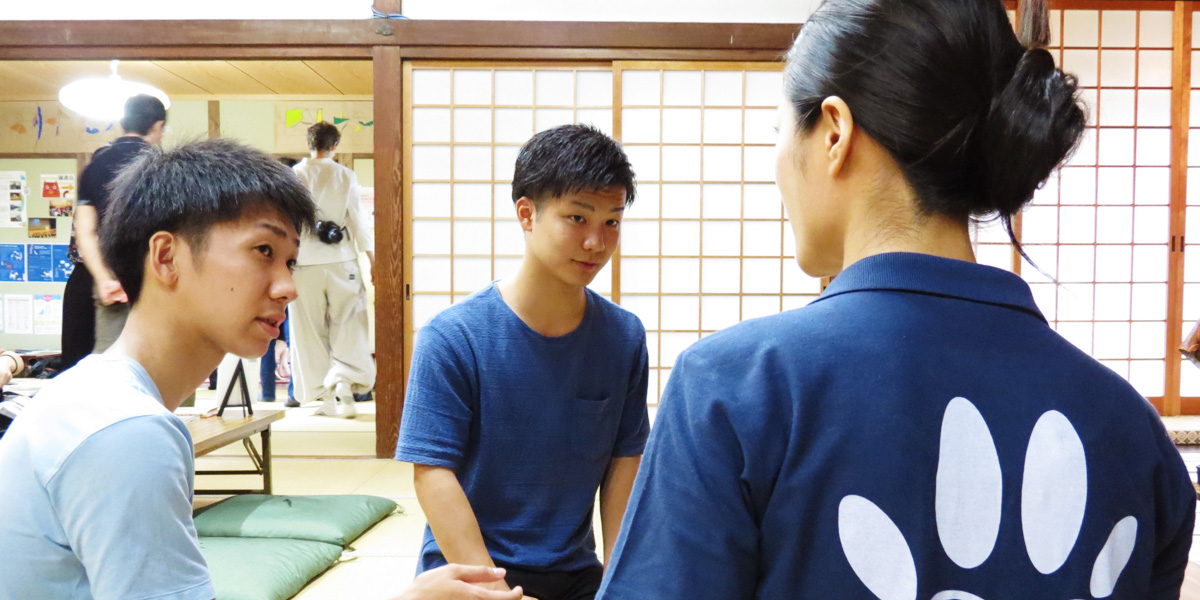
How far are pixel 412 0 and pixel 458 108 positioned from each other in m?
0.56

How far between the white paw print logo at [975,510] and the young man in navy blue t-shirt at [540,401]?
2.81 ft

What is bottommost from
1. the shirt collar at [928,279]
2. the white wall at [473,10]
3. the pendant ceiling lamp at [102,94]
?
the shirt collar at [928,279]

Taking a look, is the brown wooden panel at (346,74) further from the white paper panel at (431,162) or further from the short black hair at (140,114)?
the short black hair at (140,114)

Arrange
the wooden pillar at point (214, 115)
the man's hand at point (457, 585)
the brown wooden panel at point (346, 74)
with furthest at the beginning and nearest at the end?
the wooden pillar at point (214, 115)
the brown wooden panel at point (346, 74)
the man's hand at point (457, 585)

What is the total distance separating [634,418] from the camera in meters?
1.55

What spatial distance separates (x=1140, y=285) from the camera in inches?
179

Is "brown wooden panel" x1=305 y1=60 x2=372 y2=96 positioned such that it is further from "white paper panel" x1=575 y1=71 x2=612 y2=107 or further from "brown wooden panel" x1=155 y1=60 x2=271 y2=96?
"white paper panel" x1=575 y1=71 x2=612 y2=107

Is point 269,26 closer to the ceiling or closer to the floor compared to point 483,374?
closer to the ceiling

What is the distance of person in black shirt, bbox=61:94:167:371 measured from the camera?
287 centimetres

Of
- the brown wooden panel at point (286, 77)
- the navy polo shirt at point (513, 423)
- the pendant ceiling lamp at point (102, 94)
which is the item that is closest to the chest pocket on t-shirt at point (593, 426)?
the navy polo shirt at point (513, 423)

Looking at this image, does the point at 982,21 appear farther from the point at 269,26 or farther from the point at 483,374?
the point at 269,26

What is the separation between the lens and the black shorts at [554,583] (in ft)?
4.50

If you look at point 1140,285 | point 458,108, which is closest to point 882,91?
point 458,108

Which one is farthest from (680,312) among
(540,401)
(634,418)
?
(540,401)
